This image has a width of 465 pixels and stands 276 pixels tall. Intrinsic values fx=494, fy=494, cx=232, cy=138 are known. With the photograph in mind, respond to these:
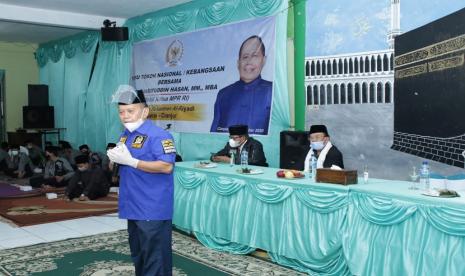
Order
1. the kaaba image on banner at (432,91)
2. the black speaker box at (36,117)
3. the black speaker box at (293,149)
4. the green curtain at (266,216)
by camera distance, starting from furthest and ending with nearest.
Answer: the black speaker box at (36,117) < the black speaker box at (293,149) < the kaaba image on banner at (432,91) < the green curtain at (266,216)

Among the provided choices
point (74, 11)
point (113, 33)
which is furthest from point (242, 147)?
point (74, 11)

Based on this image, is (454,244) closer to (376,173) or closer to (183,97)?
(376,173)

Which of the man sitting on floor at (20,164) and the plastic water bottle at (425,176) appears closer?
the plastic water bottle at (425,176)

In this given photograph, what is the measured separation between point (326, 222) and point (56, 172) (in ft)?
19.3

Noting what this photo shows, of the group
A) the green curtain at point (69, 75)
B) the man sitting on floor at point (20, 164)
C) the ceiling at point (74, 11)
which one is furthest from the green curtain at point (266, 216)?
the man sitting on floor at point (20, 164)

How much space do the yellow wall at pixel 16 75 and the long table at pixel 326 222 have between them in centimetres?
840

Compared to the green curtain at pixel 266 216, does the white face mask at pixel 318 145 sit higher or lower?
higher

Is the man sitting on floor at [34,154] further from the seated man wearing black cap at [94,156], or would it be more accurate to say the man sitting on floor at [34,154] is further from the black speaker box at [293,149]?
the black speaker box at [293,149]

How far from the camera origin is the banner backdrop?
6051mm

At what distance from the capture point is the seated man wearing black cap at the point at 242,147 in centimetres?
547

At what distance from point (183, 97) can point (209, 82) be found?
0.68 meters

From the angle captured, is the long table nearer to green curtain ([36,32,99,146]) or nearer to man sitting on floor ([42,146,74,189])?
man sitting on floor ([42,146,74,189])

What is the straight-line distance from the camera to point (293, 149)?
5.34 m

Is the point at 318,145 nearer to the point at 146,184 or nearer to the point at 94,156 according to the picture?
the point at 146,184
